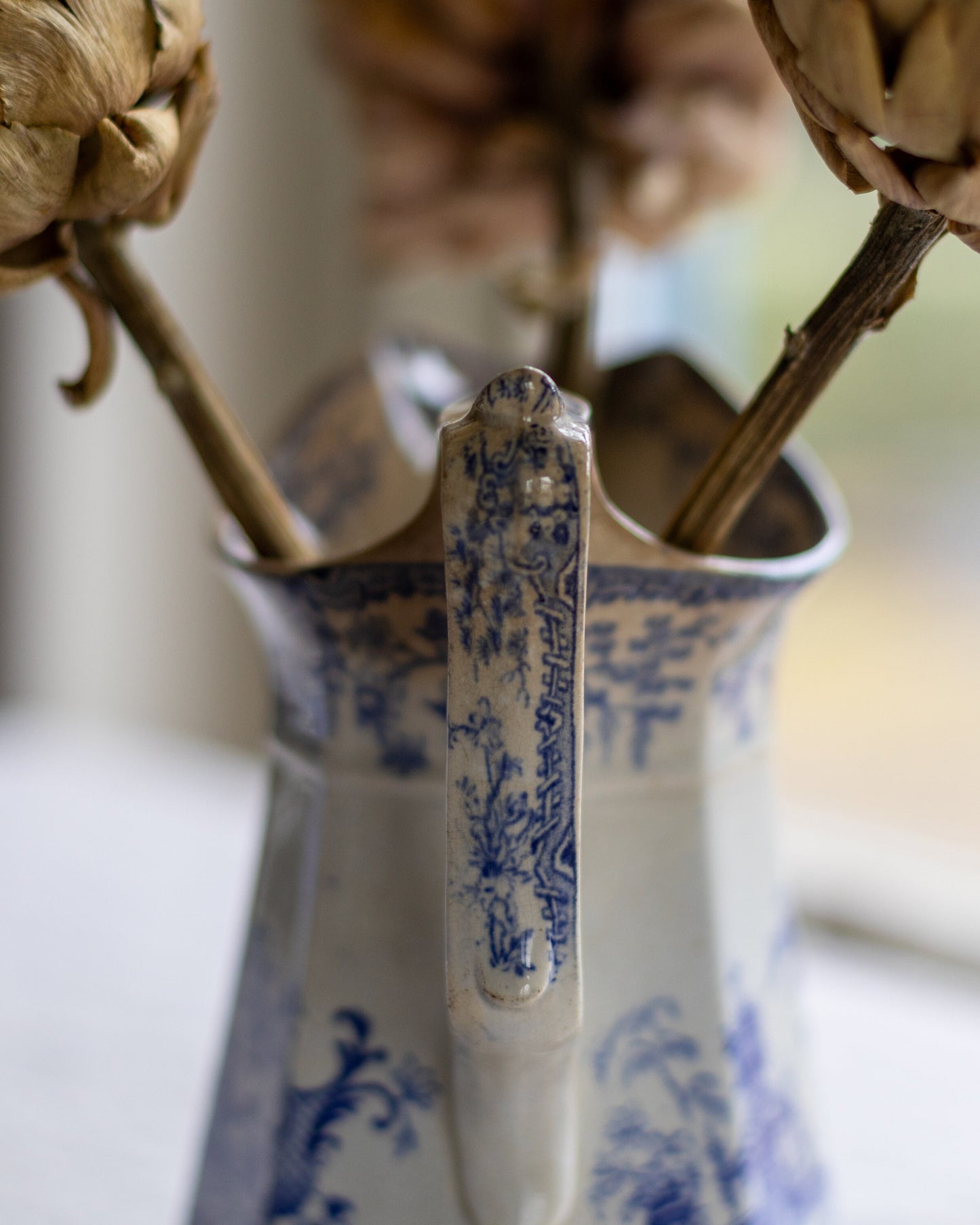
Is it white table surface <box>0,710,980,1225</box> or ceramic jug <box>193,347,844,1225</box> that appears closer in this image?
ceramic jug <box>193,347,844,1225</box>

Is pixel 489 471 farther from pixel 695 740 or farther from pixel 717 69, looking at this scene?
pixel 717 69

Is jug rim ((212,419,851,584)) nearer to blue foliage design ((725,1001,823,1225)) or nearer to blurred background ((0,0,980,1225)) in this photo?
blue foliage design ((725,1001,823,1225))

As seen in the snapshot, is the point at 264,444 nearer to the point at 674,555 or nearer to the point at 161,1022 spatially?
the point at 161,1022

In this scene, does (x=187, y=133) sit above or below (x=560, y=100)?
below

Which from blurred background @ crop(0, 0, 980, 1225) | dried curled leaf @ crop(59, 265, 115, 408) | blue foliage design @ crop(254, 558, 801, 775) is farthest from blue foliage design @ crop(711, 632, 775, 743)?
blurred background @ crop(0, 0, 980, 1225)

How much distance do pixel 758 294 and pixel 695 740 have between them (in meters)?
0.52

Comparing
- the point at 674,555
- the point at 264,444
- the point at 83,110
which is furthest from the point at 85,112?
the point at 264,444

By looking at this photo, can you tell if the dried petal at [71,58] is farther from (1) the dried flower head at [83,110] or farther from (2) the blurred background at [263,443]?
(2) the blurred background at [263,443]

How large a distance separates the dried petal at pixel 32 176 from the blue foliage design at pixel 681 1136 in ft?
0.51

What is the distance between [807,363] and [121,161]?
102mm

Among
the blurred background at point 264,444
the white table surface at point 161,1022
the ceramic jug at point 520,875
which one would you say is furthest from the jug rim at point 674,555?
the blurred background at point 264,444

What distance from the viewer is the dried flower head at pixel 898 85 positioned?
0.15 meters

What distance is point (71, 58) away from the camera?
0.55 feet

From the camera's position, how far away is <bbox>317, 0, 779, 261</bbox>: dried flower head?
364mm
